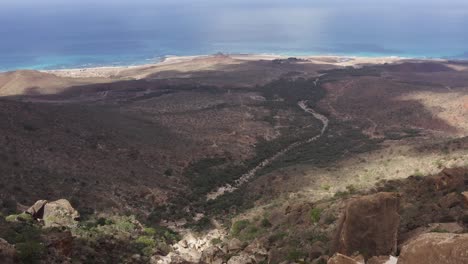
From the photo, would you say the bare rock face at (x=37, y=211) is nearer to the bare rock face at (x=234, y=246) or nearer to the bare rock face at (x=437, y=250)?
the bare rock face at (x=234, y=246)

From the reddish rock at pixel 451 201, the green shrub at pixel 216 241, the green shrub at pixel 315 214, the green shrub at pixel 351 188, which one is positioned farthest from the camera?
the green shrub at pixel 351 188

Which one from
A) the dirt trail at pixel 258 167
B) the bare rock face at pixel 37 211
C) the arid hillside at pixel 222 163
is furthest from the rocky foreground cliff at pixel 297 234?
the dirt trail at pixel 258 167

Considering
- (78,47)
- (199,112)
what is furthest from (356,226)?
(78,47)

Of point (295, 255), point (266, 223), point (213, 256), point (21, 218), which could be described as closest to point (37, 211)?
point (21, 218)

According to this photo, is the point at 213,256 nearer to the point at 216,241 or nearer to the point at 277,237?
the point at 277,237

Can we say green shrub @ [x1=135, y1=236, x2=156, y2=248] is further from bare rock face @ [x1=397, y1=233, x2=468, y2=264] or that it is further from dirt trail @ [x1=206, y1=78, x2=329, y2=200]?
bare rock face @ [x1=397, y1=233, x2=468, y2=264]
